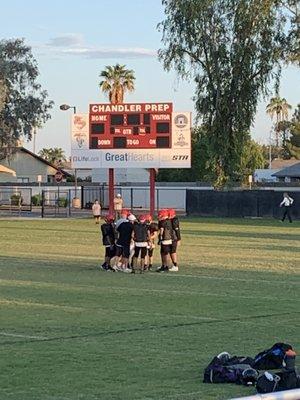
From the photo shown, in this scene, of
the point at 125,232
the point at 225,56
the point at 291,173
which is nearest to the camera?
the point at 125,232

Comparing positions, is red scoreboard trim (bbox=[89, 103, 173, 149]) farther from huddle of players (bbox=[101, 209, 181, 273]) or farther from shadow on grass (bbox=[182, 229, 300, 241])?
huddle of players (bbox=[101, 209, 181, 273])

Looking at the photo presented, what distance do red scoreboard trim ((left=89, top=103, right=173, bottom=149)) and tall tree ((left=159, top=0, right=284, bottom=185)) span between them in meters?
9.00

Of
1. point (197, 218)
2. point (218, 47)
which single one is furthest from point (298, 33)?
point (197, 218)

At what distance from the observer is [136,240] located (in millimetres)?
22438

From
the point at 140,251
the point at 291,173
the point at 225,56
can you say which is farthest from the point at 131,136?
the point at 291,173

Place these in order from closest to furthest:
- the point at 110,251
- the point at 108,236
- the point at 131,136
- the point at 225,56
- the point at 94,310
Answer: the point at 94,310 < the point at 108,236 < the point at 110,251 < the point at 131,136 < the point at 225,56

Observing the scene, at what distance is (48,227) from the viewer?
4650 centimetres

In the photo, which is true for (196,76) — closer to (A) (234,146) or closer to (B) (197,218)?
(A) (234,146)

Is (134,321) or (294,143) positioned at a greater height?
(294,143)

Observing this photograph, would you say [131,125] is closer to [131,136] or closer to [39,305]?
[131,136]

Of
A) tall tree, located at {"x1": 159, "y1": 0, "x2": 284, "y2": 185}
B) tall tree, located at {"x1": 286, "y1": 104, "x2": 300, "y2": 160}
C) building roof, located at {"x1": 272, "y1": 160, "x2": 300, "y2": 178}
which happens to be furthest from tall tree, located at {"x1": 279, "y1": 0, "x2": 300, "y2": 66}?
tall tree, located at {"x1": 286, "y1": 104, "x2": 300, "y2": 160}

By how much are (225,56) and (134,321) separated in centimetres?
4510

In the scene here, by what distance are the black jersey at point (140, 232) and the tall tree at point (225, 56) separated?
35500 millimetres

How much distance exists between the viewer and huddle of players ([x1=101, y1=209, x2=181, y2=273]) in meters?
22.3
